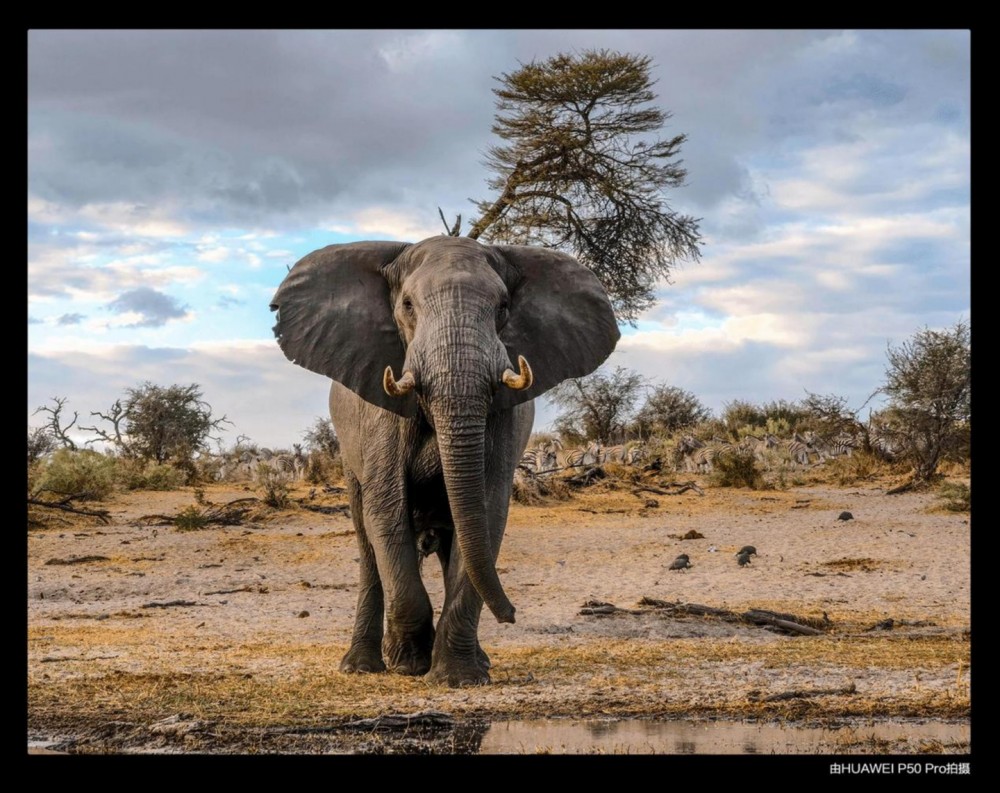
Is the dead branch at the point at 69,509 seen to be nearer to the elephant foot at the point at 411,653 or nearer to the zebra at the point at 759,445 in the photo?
the elephant foot at the point at 411,653

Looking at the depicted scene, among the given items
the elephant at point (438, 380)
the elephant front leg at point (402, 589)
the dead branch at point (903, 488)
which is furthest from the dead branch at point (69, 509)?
the dead branch at point (903, 488)

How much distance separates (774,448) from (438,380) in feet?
75.4

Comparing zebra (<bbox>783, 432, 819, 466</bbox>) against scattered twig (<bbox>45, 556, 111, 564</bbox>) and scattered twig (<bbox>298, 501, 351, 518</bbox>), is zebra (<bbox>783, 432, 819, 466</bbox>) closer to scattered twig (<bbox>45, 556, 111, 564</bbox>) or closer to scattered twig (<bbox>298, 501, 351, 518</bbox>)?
scattered twig (<bbox>298, 501, 351, 518</bbox>)

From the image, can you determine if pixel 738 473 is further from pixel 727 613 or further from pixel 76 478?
pixel 727 613

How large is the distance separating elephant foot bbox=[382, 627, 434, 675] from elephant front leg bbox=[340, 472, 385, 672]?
0.39 m

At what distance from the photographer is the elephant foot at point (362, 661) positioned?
830 centimetres

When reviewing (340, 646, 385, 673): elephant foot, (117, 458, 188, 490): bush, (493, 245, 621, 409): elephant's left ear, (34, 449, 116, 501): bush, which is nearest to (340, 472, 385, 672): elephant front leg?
(340, 646, 385, 673): elephant foot

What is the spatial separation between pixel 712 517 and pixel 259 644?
34.5 feet

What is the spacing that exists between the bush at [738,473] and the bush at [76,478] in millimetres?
11036

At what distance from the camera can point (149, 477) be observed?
80.0 ft

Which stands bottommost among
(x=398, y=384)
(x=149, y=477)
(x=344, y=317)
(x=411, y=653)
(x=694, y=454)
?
(x=411, y=653)

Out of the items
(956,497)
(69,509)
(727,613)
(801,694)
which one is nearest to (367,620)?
(801,694)

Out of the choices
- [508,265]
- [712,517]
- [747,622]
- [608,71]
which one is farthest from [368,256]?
[608,71]
